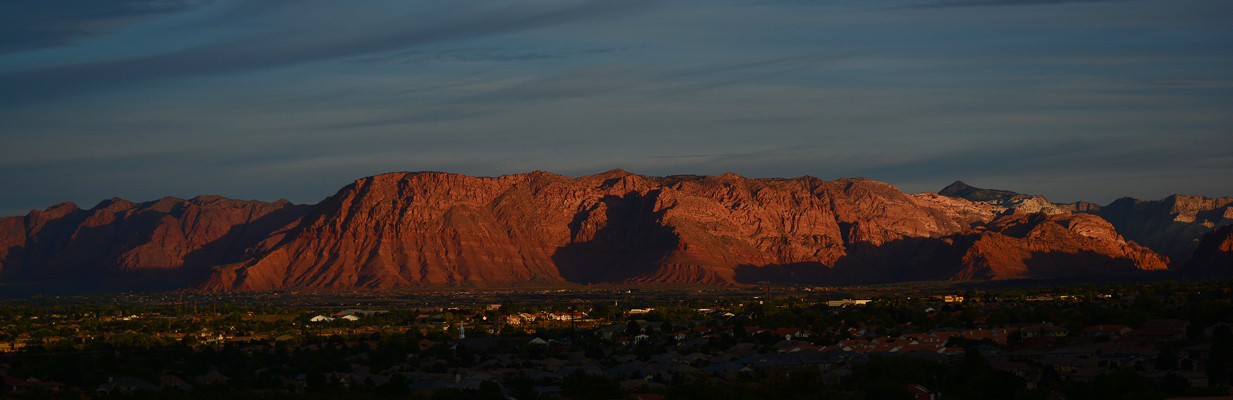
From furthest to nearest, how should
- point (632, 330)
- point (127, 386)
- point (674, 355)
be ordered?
1. point (632, 330)
2. point (674, 355)
3. point (127, 386)

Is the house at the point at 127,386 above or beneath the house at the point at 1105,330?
beneath

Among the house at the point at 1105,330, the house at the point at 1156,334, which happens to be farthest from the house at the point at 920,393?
the house at the point at 1105,330

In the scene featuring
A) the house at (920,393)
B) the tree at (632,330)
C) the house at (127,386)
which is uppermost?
the tree at (632,330)

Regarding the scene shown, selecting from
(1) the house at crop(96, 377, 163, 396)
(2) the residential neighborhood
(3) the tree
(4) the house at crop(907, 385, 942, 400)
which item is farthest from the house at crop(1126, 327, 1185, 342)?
(1) the house at crop(96, 377, 163, 396)

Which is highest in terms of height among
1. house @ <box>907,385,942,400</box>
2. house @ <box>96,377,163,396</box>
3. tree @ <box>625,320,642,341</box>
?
tree @ <box>625,320,642,341</box>

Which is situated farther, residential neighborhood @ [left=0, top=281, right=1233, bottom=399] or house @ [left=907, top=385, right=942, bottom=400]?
residential neighborhood @ [left=0, top=281, right=1233, bottom=399]

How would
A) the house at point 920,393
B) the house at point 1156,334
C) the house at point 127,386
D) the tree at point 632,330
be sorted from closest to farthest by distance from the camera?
1. the house at point 920,393
2. the house at point 127,386
3. the house at point 1156,334
4. the tree at point 632,330

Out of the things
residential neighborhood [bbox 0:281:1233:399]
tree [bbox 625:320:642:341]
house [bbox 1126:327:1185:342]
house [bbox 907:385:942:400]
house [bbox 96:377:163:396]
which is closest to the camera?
house [bbox 907:385:942:400]

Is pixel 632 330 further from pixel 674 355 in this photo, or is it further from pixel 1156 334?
pixel 1156 334

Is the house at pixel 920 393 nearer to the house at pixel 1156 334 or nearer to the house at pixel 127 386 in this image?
the house at pixel 1156 334

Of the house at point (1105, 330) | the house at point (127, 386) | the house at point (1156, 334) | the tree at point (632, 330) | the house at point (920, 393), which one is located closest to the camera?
the house at point (920, 393)

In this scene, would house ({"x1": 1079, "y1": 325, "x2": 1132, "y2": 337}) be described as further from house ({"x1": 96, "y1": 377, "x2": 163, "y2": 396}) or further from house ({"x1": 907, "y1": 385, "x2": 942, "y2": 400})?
house ({"x1": 96, "y1": 377, "x2": 163, "y2": 396})

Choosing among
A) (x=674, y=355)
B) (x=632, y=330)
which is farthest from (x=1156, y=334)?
(x=632, y=330)

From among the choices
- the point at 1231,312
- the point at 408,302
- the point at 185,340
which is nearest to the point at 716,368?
the point at 1231,312
